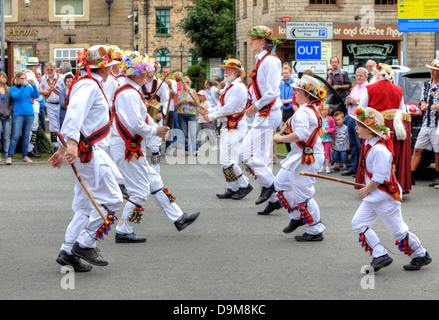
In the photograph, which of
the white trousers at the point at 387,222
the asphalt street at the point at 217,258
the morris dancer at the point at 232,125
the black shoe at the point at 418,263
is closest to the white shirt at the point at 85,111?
the asphalt street at the point at 217,258

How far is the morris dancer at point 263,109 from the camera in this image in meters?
9.59

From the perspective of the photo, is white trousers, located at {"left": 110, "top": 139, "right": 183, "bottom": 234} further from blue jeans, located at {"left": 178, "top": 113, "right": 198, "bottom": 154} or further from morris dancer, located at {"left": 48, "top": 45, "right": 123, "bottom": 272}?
blue jeans, located at {"left": 178, "top": 113, "right": 198, "bottom": 154}

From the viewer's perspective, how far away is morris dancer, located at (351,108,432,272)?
21.1 ft

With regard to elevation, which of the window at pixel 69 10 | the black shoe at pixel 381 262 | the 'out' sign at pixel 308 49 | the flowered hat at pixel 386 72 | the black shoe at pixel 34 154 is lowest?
the black shoe at pixel 381 262

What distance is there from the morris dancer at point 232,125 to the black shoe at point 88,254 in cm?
411

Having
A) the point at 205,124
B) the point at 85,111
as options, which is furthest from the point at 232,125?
the point at 205,124

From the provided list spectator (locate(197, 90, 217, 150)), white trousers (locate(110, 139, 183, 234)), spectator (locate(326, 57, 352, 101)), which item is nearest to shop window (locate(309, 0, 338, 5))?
spectator (locate(197, 90, 217, 150))

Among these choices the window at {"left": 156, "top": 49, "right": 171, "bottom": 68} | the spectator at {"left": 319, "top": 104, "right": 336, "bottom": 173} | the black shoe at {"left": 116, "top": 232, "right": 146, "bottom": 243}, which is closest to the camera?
the black shoe at {"left": 116, "top": 232, "right": 146, "bottom": 243}

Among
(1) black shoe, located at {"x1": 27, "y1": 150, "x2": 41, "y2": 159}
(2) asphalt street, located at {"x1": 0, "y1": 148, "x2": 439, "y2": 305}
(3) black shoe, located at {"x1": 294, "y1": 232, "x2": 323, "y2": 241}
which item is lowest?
(2) asphalt street, located at {"x1": 0, "y1": 148, "x2": 439, "y2": 305}

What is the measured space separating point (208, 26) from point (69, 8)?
863 inches

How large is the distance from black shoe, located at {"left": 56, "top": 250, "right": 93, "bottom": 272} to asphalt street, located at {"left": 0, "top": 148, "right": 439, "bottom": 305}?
0.25 feet

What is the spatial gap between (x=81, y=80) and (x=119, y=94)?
37.5 inches

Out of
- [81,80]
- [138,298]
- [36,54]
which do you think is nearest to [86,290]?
[138,298]

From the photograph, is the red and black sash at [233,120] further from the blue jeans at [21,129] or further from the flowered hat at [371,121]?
the blue jeans at [21,129]
